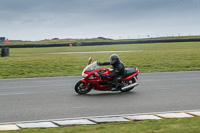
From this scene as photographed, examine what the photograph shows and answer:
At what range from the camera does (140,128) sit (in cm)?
657

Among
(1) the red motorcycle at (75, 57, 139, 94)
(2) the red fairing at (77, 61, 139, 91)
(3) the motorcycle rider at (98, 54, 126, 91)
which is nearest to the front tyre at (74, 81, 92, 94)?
(1) the red motorcycle at (75, 57, 139, 94)

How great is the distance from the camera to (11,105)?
9.92m

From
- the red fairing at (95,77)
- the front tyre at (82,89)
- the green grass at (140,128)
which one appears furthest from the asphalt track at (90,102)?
the green grass at (140,128)

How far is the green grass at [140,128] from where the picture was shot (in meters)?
6.34

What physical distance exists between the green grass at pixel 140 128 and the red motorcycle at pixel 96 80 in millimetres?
4527

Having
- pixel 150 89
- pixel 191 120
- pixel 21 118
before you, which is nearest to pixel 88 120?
pixel 21 118

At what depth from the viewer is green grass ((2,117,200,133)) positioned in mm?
6344

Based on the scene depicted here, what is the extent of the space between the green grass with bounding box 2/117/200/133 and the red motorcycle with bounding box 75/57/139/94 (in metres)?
4.53

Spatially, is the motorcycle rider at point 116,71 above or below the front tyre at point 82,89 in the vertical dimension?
above

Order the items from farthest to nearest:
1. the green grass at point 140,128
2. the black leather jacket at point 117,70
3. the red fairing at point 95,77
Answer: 1. the black leather jacket at point 117,70
2. the red fairing at point 95,77
3. the green grass at point 140,128

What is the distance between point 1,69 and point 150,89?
602 inches

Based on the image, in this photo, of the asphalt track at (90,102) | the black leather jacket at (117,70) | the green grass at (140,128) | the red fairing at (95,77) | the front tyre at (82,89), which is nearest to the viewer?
the green grass at (140,128)

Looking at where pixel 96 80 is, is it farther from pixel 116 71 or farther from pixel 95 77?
pixel 116 71

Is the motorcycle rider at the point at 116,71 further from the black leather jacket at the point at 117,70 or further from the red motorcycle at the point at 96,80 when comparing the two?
the red motorcycle at the point at 96,80
